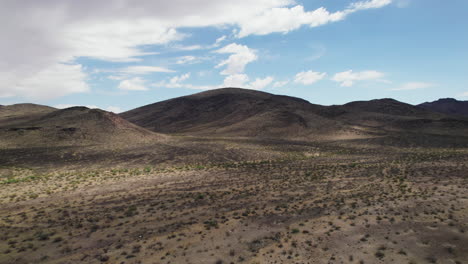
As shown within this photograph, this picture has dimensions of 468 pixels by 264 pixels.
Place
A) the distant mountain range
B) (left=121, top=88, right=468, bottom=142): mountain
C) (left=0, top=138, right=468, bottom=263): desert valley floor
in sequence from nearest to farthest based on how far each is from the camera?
(left=0, top=138, right=468, bottom=263): desert valley floor → the distant mountain range → (left=121, top=88, right=468, bottom=142): mountain

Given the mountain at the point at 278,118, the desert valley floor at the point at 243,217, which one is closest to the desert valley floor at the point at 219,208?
the desert valley floor at the point at 243,217

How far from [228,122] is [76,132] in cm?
5653

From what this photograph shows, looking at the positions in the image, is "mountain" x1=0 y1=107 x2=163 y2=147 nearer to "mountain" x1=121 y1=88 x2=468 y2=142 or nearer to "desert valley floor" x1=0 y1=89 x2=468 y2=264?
"desert valley floor" x1=0 y1=89 x2=468 y2=264

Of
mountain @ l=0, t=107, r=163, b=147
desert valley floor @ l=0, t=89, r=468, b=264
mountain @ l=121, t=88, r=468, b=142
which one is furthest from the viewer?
mountain @ l=121, t=88, r=468, b=142

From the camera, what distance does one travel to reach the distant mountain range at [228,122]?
64125 millimetres

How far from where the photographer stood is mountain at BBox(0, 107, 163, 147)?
58.2m

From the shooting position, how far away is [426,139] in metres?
63.7

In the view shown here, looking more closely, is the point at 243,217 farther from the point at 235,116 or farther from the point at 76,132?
the point at 235,116

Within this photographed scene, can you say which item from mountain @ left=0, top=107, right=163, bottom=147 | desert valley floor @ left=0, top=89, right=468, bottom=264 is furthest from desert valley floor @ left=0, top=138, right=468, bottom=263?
mountain @ left=0, top=107, right=163, bottom=147

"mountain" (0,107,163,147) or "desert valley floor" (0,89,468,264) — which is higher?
"mountain" (0,107,163,147)

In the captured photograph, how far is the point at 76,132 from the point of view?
63969 millimetres

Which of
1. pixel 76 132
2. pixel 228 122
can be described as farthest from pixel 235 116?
pixel 76 132

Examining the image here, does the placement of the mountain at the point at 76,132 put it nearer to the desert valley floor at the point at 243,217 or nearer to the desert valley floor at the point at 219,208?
the desert valley floor at the point at 219,208

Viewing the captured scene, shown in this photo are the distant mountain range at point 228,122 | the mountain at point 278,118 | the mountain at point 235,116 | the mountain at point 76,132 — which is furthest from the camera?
the mountain at point 235,116
